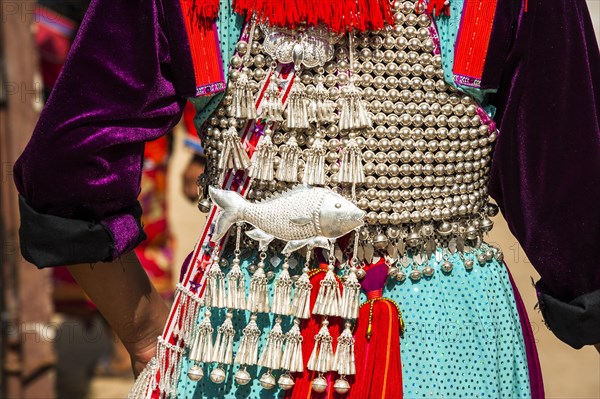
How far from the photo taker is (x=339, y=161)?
147 cm

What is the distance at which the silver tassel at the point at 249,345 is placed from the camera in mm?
1483

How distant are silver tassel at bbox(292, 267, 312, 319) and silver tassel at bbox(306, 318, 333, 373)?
0.03 metres

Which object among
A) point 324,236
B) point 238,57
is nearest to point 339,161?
point 324,236

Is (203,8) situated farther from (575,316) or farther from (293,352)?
(575,316)

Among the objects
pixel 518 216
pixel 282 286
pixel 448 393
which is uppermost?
pixel 518 216

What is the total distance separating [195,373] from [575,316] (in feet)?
1.96

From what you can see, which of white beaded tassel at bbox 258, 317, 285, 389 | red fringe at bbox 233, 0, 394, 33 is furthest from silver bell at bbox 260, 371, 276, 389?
red fringe at bbox 233, 0, 394, 33

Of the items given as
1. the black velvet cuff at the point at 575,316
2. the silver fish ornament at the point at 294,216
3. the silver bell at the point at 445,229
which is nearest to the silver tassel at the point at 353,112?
the silver fish ornament at the point at 294,216

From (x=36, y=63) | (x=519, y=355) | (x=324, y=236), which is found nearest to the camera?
(x=324, y=236)

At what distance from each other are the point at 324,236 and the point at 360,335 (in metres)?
0.17

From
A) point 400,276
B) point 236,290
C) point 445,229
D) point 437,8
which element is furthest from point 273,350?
point 437,8

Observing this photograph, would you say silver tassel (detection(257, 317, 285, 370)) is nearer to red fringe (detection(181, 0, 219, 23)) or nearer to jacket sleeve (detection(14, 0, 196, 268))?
jacket sleeve (detection(14, 0, 196, 268))

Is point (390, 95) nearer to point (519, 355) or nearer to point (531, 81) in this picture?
point (531, 81)

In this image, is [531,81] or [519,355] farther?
[519,355]
